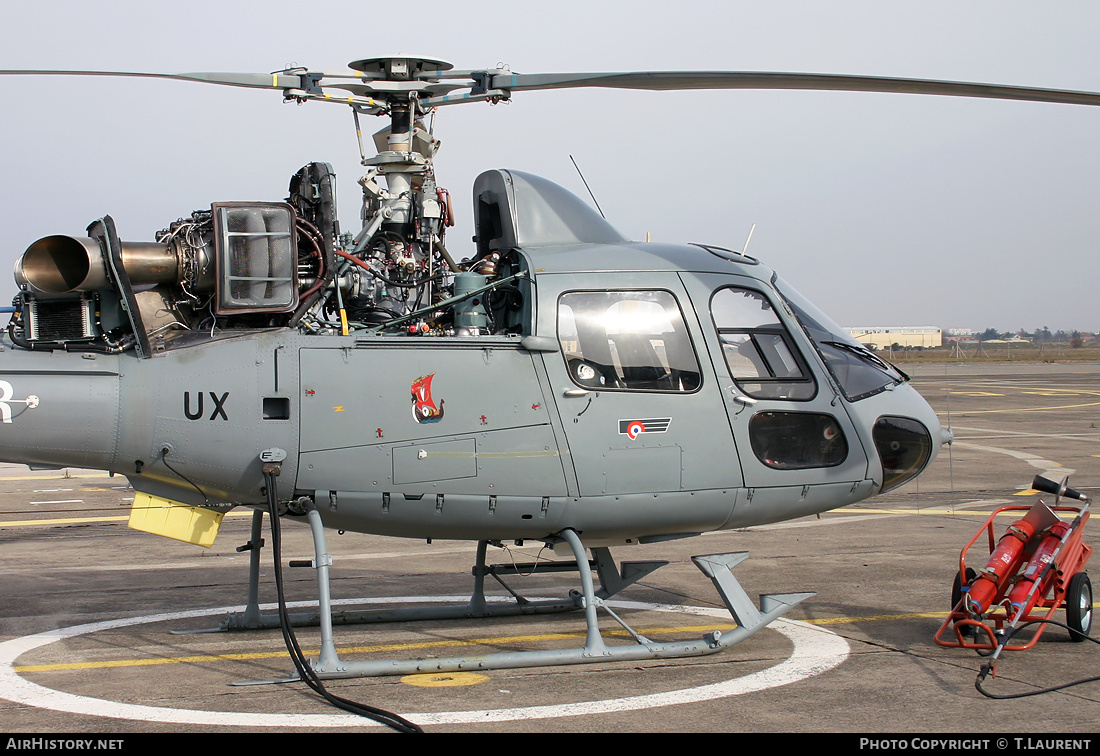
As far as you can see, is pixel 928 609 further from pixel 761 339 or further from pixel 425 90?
pixel 425 90

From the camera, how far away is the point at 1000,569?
25.5ft

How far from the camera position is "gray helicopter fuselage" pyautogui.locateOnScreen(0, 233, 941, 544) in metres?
6.94

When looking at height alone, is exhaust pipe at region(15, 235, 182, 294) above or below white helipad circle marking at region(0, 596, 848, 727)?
above

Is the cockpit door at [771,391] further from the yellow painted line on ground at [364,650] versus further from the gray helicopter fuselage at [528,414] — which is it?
the yellow painted line on ground at [364,650]

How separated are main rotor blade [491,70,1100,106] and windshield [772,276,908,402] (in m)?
1.72

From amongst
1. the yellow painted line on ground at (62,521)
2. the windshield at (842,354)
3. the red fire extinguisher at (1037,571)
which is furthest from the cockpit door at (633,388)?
the yellow painted line on ground at (62,521)

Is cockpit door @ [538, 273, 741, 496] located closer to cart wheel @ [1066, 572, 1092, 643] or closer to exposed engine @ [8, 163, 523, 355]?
exposed engine @ [8, 163, 523, 355]

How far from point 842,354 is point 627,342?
6.24 ft

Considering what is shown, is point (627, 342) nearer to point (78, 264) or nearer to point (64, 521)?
point (78, 264)

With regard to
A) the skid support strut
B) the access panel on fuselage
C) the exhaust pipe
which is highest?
the exhaust pipe

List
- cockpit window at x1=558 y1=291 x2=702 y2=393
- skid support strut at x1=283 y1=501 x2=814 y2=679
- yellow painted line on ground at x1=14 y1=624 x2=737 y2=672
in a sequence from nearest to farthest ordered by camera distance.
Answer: skid support strut at x1=283 y1=501 x2=814 y2=679
yellow painted line on ground at x1=14 y1=624 x2=737 y2=672
cockpit window at x1=558 y1=291 x2=702 y2=393

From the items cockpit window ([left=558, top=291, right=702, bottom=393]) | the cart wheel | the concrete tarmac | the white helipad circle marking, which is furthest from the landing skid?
the cart wheel

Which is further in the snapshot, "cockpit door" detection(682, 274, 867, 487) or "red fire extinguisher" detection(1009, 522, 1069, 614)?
"cockpit door" detection(682, 274, 867, 487)

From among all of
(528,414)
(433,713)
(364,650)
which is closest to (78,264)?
(528,414)
